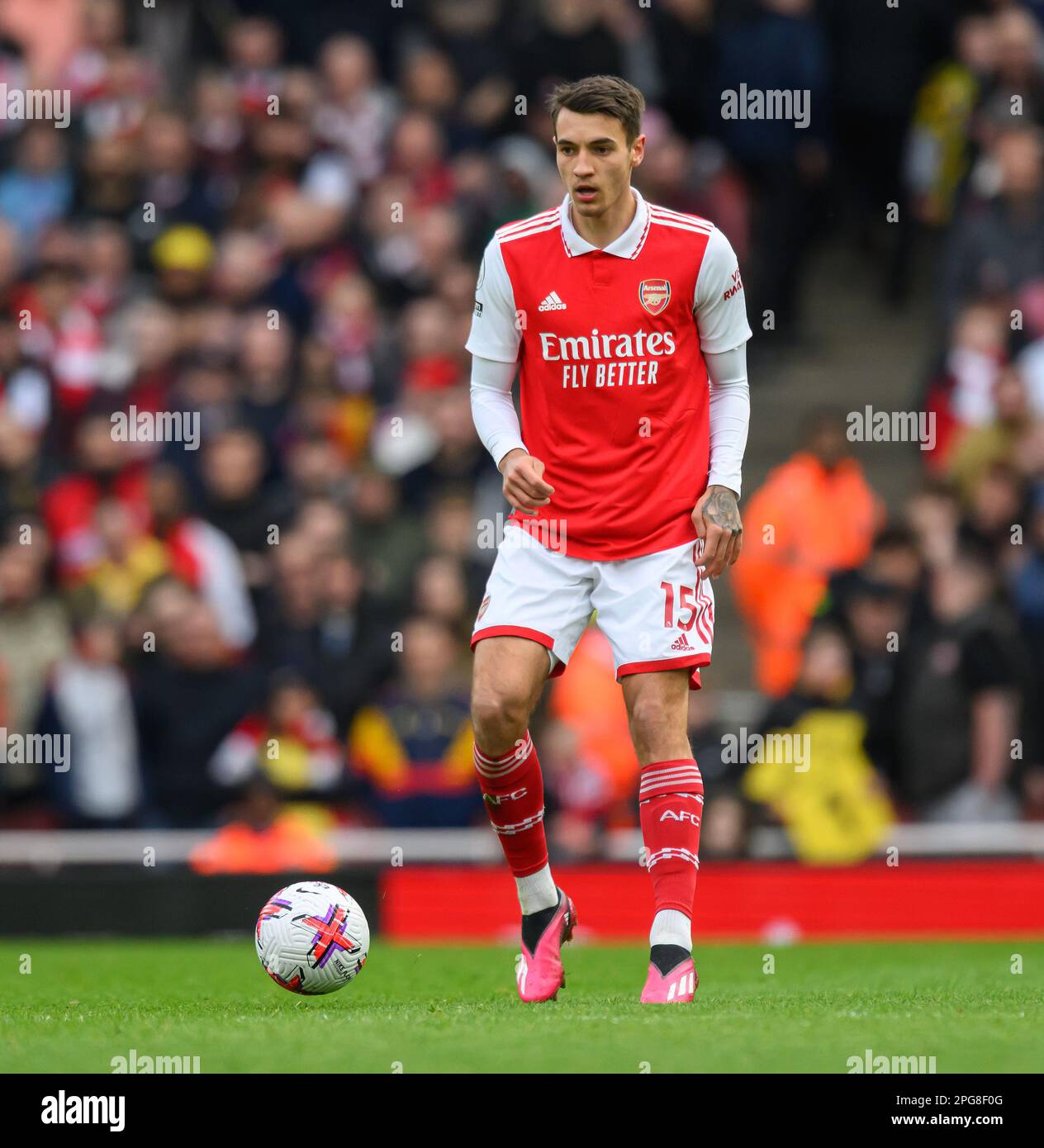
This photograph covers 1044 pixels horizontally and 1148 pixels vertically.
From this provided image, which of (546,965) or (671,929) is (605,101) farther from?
(546,965)

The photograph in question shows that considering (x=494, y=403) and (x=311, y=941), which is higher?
(x=494, y=403)

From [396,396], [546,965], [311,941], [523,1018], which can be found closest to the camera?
[523,1018]

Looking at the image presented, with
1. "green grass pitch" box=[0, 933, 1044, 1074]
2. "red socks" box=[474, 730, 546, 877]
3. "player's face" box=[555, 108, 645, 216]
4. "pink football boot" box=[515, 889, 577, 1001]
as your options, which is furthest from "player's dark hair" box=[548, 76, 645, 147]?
"green grass pitch" box=[0, 933, 1044, 1074]

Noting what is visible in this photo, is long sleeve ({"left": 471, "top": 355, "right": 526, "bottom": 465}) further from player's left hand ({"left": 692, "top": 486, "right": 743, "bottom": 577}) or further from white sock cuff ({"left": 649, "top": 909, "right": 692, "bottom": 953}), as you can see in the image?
white sock cuff ({"left": 649, "top": 909, "right": 692, "bottom": 953})

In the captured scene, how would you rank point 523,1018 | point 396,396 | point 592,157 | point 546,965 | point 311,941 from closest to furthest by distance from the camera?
point 523,1018 → point 592,157 → point 311,941 → point 546,965 → point 396,396

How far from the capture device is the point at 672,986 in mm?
6594

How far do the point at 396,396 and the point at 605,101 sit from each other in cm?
722

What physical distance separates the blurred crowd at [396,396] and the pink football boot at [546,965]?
447 cm

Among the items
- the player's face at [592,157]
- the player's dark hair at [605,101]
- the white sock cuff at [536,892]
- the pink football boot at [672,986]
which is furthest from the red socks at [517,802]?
the player's dark hair at [605,101]

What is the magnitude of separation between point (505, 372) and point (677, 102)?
871cm

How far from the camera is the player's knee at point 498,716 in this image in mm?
6770

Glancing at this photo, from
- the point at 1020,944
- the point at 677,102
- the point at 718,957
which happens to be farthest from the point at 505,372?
the point at 677,102

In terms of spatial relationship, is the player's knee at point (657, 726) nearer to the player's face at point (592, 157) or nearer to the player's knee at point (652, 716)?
the player's knee at point (652, 716)

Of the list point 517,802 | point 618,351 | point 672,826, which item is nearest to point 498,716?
point 517,802
